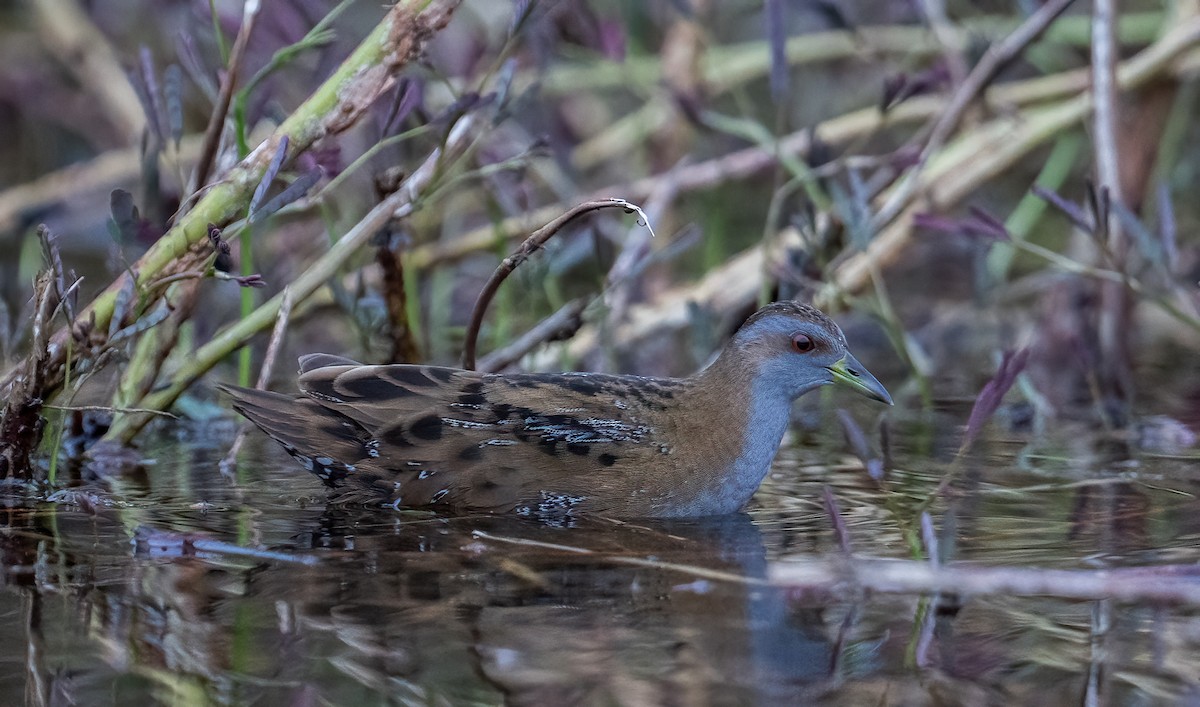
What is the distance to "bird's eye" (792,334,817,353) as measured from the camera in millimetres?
4141

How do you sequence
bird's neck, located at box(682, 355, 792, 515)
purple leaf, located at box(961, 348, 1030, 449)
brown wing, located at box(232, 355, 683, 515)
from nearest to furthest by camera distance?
1. purple leaf, located at box(961, 348, 1030, 449)
2. brown wing, located at box(232, 355, 683, 515)
3. bird's neck, located at box(682, 355, 792, 515)

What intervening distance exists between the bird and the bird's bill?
0.26 metres

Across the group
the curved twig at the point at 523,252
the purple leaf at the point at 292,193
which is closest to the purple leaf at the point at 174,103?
the purple leaf at the point at 292,193

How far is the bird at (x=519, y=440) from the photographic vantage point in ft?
12.2

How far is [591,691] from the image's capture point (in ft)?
7.45

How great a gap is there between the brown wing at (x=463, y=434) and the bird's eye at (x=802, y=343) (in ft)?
1.52

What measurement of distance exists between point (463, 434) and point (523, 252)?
1.63 ft

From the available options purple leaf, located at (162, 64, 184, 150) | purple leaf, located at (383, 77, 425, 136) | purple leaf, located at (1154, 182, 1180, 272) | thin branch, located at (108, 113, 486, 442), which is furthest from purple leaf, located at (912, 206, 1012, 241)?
purple leaf, located at (162, 64, 184, 150)

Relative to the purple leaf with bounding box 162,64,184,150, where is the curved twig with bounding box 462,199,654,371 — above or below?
below

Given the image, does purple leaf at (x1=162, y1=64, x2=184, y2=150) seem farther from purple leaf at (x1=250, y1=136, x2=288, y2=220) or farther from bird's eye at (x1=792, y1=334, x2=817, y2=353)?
bird's eye at (x1=792, y1=334, x2=817, y2=353)

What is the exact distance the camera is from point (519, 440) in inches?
148

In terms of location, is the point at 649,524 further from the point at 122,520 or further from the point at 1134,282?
the point at 1134,282

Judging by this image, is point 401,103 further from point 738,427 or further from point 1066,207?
point 1066,207

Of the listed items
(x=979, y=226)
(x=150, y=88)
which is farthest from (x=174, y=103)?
(x=979, y=226)
